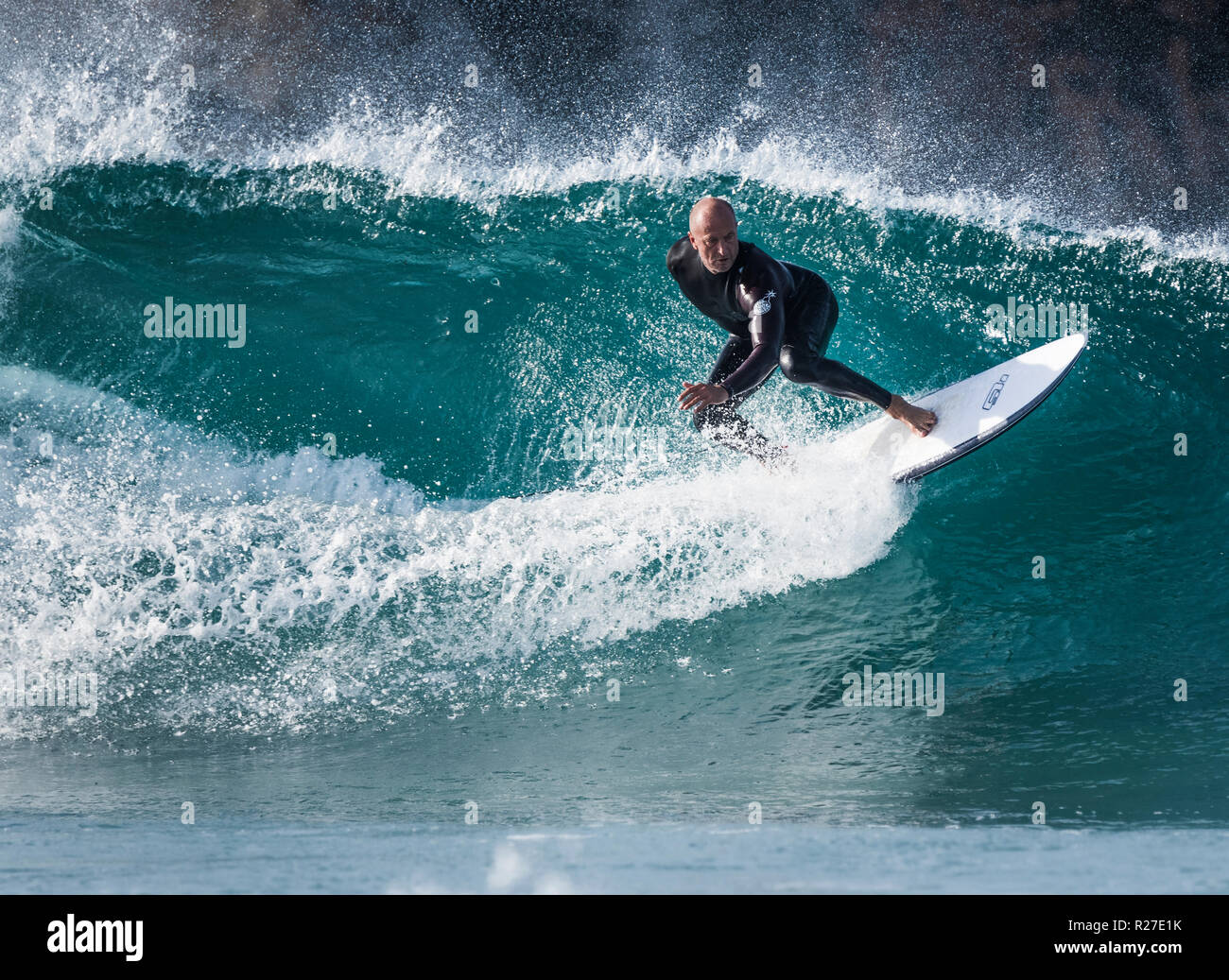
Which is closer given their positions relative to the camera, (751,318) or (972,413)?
(751,318)

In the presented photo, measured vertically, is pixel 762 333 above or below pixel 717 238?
below

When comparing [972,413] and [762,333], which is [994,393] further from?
[762,333]

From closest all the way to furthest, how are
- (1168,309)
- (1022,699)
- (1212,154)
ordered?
(1022,699), (1168,309), (1212,154)

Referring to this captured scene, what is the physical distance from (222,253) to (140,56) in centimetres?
418

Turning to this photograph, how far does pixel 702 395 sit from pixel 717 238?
617mm

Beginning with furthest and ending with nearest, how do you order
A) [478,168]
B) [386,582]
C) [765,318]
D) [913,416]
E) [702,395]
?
1. [478,168]
2. [913,416]
3. [386,582]
4. [765,318]
5. [702,395]

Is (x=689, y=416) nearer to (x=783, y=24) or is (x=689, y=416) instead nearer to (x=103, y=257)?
(x=103, y=257)

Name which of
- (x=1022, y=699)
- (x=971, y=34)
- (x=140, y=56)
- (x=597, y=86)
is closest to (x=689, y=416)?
(x=1022, y=699)

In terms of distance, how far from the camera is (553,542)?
468 centimetres

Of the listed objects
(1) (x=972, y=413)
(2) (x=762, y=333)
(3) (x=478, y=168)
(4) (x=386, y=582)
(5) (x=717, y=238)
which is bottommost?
(4) (x=386, y=582)

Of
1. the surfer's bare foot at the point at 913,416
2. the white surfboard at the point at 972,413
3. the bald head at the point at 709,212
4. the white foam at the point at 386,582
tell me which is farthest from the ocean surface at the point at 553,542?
the bald head at the point at 709,212

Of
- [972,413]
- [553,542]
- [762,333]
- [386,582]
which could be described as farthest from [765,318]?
[386,582]

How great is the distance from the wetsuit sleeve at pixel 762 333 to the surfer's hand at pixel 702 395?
136 mm

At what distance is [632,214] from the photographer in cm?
679
